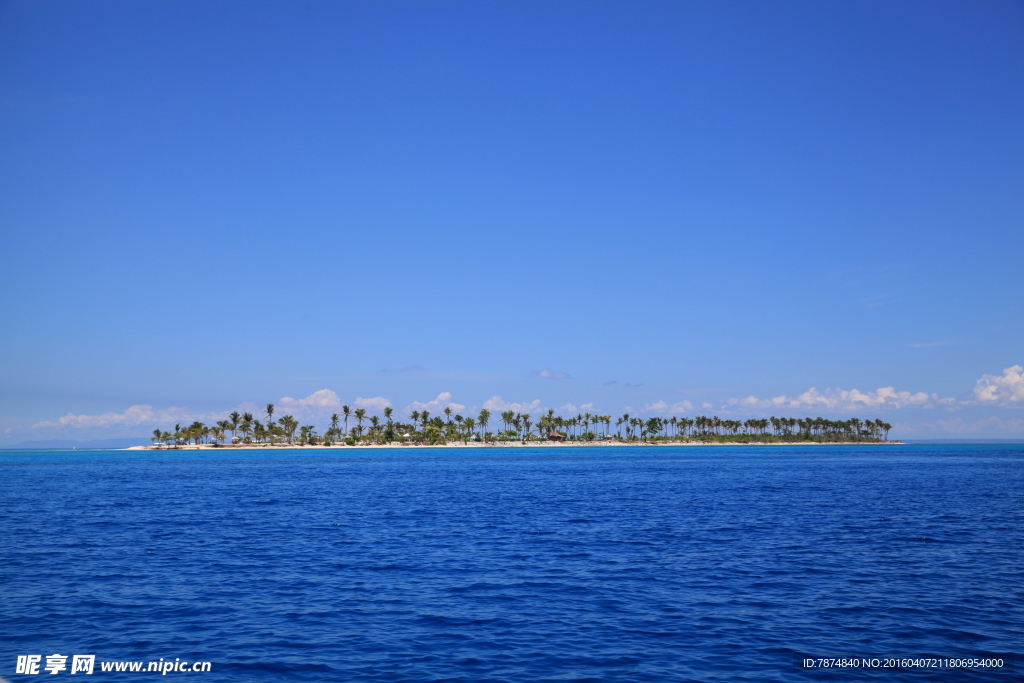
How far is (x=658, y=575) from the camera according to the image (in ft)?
92.9

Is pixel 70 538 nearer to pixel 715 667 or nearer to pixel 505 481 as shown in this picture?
pixel 715 667

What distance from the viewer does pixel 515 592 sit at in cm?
2580

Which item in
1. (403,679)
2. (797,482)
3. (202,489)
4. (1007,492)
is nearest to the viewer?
(403,679)

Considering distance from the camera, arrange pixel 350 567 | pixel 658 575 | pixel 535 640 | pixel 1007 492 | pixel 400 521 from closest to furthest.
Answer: pixel 535 640, pixel 658 575, pixel 350 567, pixel 400 521, pixel 1007 492

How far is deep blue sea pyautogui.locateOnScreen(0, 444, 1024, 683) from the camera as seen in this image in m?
18.6

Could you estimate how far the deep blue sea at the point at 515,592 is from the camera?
734 inches

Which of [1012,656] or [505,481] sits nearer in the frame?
[1012,656]

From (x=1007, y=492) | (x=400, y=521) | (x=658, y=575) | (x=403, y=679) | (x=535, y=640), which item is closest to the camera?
(x=403, y=679)

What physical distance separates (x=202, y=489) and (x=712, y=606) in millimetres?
74639

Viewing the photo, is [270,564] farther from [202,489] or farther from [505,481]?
[505,481]

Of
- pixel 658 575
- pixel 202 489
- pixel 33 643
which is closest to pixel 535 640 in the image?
pixel 658 575

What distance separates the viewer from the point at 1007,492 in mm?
72688

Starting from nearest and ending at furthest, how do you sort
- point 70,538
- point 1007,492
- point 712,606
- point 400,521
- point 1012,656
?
point 1012,656 < point 712,606 < point 70,538 < point 400,521 < point 1007,492

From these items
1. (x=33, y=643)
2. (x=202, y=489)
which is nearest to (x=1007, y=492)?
(x=33, y=643)
